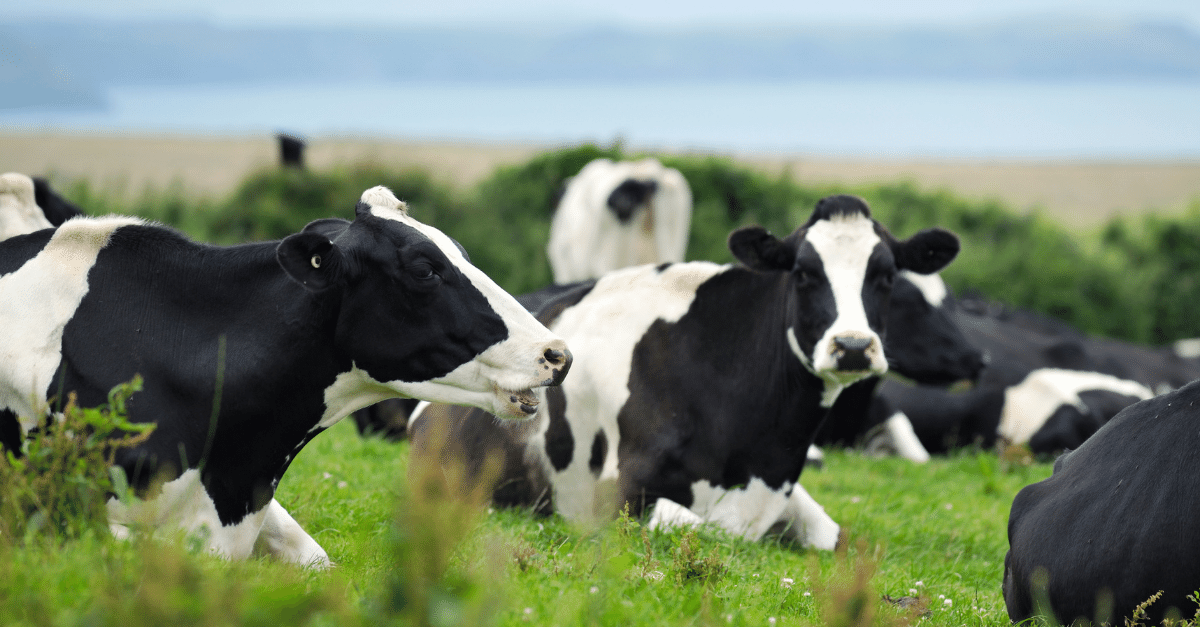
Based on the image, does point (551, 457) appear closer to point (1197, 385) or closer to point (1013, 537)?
point (1013, 537)

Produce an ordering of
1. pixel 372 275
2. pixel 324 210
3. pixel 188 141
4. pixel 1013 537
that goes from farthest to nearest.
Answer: pixel 188 141 < pixel 324 210 < pixel 1013 537 < pixel 372 275

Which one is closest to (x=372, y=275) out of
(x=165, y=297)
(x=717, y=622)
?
(x=165, y=297)

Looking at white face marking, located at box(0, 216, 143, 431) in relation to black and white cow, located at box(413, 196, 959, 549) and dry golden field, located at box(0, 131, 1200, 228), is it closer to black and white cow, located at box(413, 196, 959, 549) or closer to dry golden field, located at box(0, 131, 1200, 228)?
black and white cow, located at box(413, 196, 959, 549)

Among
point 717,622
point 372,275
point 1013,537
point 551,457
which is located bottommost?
point 551,457

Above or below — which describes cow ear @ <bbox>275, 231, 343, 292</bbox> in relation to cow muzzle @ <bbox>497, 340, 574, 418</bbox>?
above

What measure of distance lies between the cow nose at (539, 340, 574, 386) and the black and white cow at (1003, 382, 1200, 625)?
2.11 meters

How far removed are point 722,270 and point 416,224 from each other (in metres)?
2.63

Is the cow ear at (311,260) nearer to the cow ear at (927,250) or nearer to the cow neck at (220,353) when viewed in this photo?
the cow neck at (220,353)

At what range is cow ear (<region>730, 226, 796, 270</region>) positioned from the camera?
647cm

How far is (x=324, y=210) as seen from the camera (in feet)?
69.3

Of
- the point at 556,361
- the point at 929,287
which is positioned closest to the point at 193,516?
the point at 556,361

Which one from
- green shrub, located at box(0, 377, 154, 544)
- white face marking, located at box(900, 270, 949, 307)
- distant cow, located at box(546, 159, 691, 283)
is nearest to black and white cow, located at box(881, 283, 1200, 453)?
white face marking, located at box(900, 270, 949, 307)

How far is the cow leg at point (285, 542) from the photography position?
4.81m

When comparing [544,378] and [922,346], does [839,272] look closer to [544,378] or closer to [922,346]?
[544,378]
